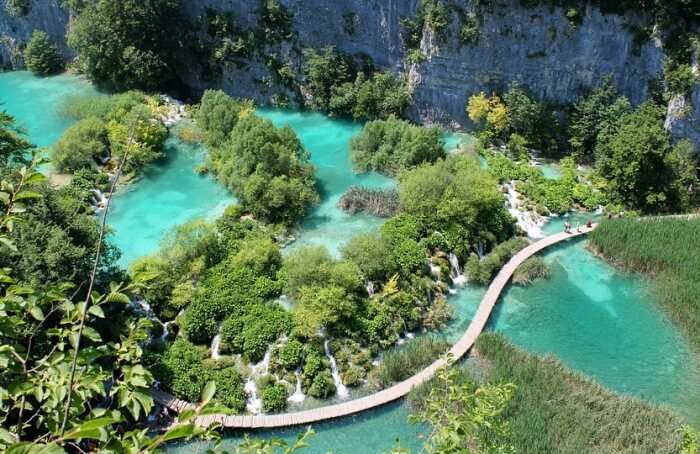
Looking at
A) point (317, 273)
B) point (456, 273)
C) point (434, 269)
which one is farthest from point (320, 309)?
point (456, 273)

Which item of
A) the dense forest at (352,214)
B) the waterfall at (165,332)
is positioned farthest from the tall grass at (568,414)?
the waterfall at (165,332)

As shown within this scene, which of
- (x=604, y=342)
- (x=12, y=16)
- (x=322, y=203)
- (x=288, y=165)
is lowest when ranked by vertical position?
(x=604, y=342)

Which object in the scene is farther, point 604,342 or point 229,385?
point 604,342

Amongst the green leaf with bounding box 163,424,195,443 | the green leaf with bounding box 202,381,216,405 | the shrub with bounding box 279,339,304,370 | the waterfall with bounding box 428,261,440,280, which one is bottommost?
the shrub with bounding box 279,339,304,370

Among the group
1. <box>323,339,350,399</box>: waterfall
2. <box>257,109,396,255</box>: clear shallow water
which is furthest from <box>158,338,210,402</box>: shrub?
<box>257,109,396,255</box>: clear shallow water

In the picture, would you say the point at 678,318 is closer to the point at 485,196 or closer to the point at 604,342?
the point at 604,342

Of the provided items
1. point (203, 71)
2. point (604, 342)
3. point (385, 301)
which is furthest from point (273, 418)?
point (203, 71)

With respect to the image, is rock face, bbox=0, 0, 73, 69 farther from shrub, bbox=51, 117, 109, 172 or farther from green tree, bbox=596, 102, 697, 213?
green tree, bbox=596, 102, 697, 213
